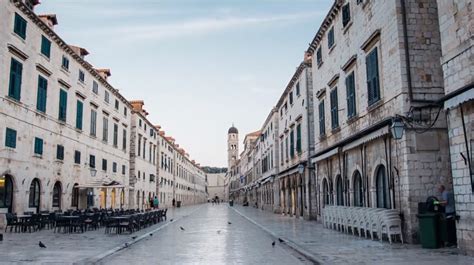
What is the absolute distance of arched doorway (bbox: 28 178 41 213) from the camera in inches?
891

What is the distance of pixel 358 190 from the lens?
696 inches

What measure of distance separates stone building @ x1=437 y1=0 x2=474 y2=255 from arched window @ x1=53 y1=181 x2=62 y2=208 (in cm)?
2230

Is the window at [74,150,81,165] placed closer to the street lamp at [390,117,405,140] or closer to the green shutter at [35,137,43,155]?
the green shutter at [35,137,43,155]

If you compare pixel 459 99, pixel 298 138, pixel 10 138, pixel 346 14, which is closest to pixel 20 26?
pixel 10 138

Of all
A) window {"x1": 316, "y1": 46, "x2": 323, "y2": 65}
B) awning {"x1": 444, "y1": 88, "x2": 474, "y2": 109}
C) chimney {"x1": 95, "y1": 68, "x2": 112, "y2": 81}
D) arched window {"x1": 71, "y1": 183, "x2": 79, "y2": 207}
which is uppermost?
chimney {"x1": 95, "y1": 68, "x2": 112, "y2": 81}

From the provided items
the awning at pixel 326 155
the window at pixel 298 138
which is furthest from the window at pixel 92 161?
the awning at pixel 326 155

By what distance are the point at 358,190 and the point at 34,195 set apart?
661 inches

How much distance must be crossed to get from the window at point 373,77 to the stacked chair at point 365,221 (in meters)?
3.96

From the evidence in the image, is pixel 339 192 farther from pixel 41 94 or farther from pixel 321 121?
pixel 41 94

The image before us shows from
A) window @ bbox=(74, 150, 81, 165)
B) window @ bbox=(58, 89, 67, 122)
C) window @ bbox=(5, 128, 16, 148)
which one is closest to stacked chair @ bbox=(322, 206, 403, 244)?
window @ bbox=(5, 128, 16, 148)

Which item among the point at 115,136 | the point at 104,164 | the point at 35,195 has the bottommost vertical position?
the point at 35,195

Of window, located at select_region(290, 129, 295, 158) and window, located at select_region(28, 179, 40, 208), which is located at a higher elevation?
window, located at select_region(290, 129, 295, 158)

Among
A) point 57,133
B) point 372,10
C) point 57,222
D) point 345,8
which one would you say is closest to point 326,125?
point 345,8

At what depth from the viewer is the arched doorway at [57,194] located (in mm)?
25656
